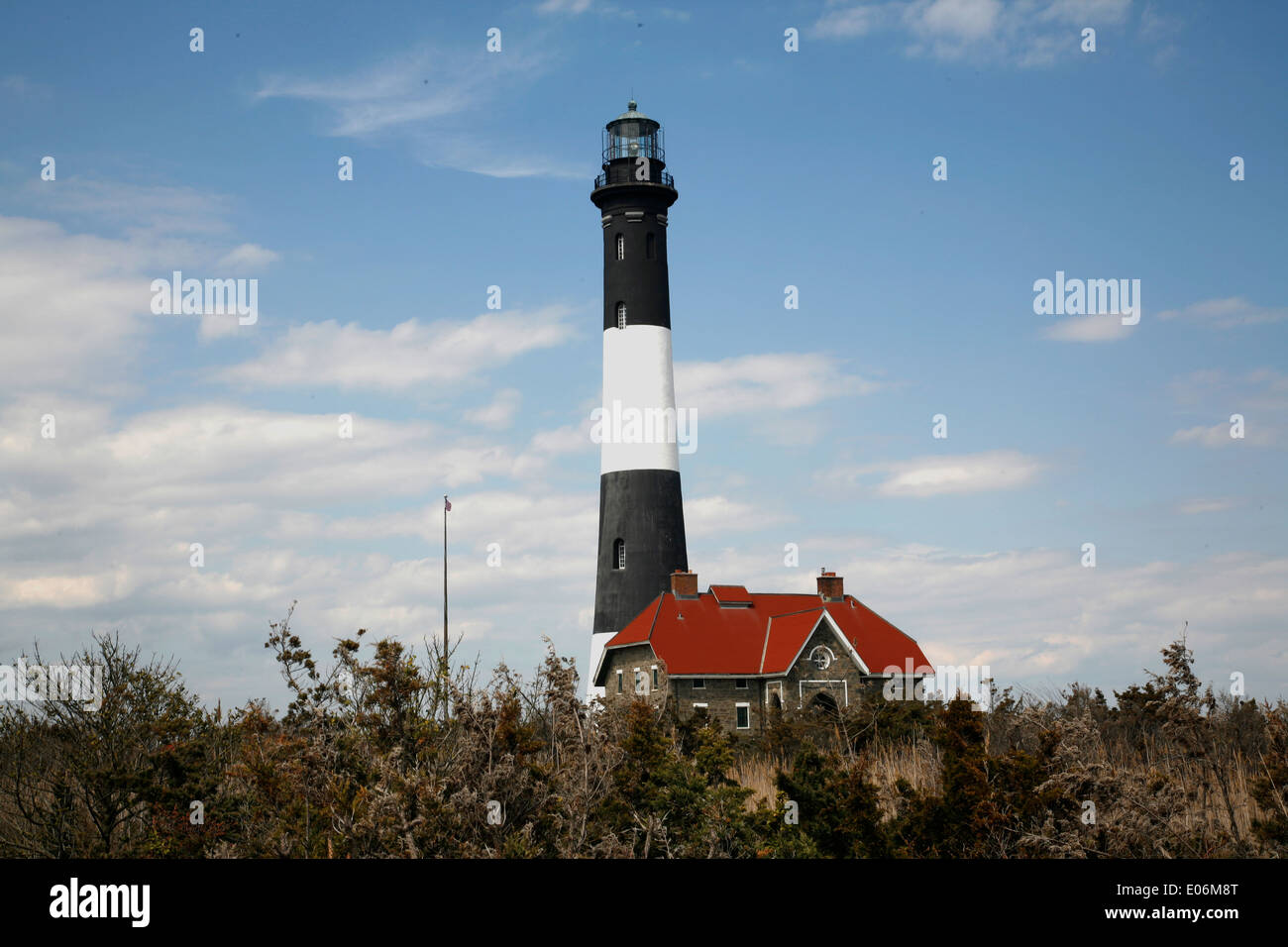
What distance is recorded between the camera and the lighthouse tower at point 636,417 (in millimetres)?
40719

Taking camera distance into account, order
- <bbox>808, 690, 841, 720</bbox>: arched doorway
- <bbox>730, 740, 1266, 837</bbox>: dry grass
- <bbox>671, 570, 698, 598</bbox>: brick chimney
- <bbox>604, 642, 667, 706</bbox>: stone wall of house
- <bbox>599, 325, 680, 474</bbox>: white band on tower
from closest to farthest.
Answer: <bbox>730, 740, 1266, 837</bbox>: dry grass → <bbox>808, 690, 841, 720</bbox>: arched doorway → <bbox>604, 642, 667, 706</bbox>: stone wall of house → <bbox>599, 325, 680, 474</bbox>: white band on tower → <bbox>671, 570, 698, 598</bbox>: brick chimney

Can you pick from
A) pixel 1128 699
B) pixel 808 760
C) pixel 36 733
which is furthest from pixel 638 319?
pixel 808 760

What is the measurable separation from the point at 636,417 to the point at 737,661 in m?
9.67

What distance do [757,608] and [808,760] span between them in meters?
33.5

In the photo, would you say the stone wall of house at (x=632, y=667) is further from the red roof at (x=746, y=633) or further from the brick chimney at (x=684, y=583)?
the brick chimney at (x=684, y=583)

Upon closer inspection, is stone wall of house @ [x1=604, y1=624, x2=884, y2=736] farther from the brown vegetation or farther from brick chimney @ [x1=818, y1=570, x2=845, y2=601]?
the brown vegetation

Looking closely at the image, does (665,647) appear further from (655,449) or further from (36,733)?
(36,733)

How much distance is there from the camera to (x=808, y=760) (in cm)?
1212

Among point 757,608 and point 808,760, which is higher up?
point 757,608

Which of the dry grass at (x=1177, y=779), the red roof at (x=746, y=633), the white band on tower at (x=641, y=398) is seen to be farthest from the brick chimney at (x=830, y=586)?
the dry grass at (x=1177, y=779)

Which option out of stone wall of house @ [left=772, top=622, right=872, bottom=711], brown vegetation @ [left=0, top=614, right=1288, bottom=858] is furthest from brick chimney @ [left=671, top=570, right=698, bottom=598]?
brown vegetation @ [left=0, top=614, right=1288, bottom=858]

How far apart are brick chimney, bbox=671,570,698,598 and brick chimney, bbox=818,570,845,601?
6295mm

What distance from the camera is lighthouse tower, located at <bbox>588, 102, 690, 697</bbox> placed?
40719 millimetres

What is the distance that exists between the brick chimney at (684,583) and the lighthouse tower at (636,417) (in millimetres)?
247
